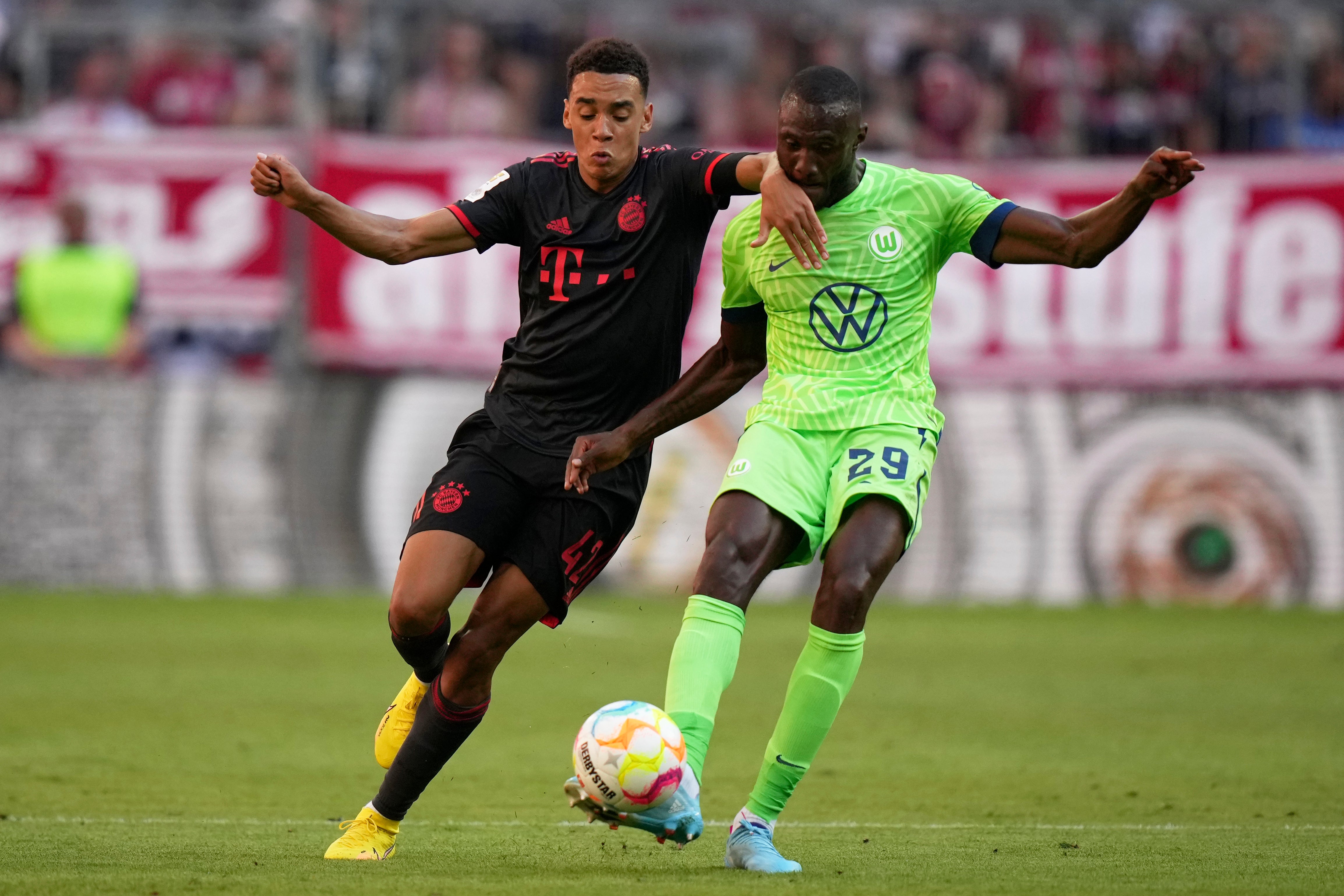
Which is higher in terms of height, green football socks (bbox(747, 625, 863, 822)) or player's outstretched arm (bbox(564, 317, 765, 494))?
player's outstretched arm (bbox(564, 317, 765, 494))

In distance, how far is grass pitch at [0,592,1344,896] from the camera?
5457 mm

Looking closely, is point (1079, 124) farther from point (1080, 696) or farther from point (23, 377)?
point (23, 377)

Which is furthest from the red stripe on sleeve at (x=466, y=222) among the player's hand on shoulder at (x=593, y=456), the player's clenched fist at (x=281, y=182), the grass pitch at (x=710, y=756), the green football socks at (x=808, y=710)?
the grass pitch at (x=710, y=756)

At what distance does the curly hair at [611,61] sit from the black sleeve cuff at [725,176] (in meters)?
0.33

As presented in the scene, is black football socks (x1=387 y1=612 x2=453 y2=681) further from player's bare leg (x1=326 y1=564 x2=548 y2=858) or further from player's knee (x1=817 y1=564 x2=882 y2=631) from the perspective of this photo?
player's knee (x1=817 y1=564 x2=882 y2=631)

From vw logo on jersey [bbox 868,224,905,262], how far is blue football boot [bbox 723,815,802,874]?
1812 mm

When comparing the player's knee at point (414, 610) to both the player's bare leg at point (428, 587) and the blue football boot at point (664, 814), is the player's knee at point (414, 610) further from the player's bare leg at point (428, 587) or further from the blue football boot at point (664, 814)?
the blue football boot at point (664, 814)

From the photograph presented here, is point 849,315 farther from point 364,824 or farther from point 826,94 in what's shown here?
A: point 364,824

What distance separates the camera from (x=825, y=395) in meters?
5.76

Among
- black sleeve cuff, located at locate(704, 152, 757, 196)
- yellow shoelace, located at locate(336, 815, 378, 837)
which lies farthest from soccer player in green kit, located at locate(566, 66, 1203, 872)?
yellow shoelace, located at locate(336, 815, 378, 837)

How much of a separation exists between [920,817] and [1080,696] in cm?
424

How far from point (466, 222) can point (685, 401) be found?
93 cm

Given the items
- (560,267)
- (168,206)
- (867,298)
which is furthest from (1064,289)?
(560,267)

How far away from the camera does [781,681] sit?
11.4m
